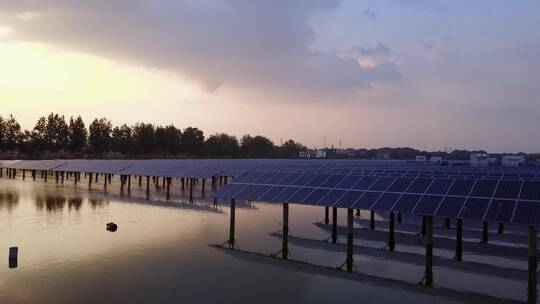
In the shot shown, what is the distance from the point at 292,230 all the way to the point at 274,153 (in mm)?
156162

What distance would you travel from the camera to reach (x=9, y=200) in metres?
42.4

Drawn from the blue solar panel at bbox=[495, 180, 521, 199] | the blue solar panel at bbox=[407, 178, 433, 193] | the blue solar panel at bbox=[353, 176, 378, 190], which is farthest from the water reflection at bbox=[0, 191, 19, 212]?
the blue solar panel at bbox=[495, 180, 521, 199]

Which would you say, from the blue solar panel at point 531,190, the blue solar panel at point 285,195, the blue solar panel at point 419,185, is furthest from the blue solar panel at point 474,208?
the blue solar panel at point 285,195

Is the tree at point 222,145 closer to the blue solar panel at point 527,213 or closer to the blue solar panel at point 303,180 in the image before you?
the blue solar panel at point 303,180

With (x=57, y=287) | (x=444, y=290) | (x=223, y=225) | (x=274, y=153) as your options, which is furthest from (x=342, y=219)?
(x=274, y=153)

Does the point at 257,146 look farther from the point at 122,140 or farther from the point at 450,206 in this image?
the point at 450,206

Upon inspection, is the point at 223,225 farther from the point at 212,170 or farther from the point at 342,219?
the point at 212,170

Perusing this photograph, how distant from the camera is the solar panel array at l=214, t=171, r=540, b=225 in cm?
1814

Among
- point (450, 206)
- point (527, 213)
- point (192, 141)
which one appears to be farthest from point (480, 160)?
point (527, 213)

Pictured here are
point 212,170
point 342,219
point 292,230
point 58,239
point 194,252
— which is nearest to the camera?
point 194,252

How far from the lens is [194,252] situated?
78.6ft

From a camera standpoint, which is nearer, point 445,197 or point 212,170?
point 445,197

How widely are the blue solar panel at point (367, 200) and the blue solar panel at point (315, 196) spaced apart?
2.11m

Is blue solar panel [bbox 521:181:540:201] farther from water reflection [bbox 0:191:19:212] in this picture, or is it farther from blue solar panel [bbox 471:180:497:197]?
water reflection [bbox 0:191:19:212]
